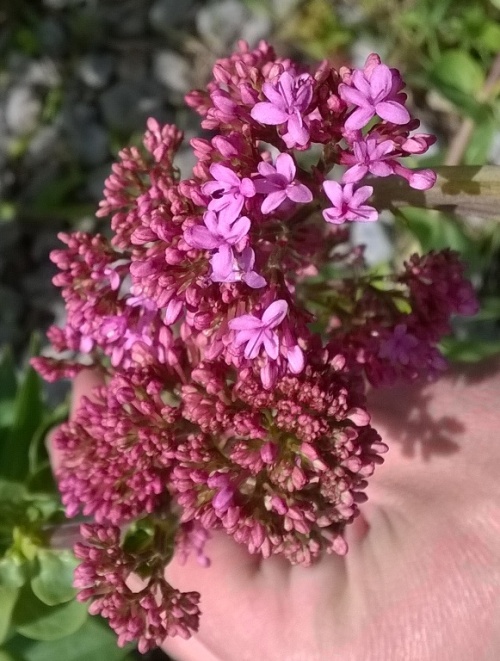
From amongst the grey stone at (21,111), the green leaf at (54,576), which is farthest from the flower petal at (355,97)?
the grey stone at (21,111)

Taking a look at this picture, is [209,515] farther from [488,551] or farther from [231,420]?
[488,551]

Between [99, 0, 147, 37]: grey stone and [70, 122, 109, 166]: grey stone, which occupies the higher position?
[99, 0, 147, 37]: grey stone

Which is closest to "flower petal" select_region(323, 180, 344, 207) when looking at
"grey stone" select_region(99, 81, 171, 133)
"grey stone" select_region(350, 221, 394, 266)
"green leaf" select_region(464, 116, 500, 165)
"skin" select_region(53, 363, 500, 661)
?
"skin" select_region(53, 363, 500, 661)

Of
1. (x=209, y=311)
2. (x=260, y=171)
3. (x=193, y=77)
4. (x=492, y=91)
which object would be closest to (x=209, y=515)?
(x=209, y=311)

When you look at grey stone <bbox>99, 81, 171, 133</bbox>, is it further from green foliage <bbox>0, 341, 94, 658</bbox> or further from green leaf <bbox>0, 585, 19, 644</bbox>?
green leaf <bbox>0, 585, 19, 644</bbox>

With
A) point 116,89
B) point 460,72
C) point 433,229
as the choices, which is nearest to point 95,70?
point 116,89

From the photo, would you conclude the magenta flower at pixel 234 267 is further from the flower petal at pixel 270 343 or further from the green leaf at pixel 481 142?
the green leaf at pixel 481 142

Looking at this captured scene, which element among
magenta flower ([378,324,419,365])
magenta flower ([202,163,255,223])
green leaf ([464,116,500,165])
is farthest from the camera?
green leaf ([464,116,500,165])
